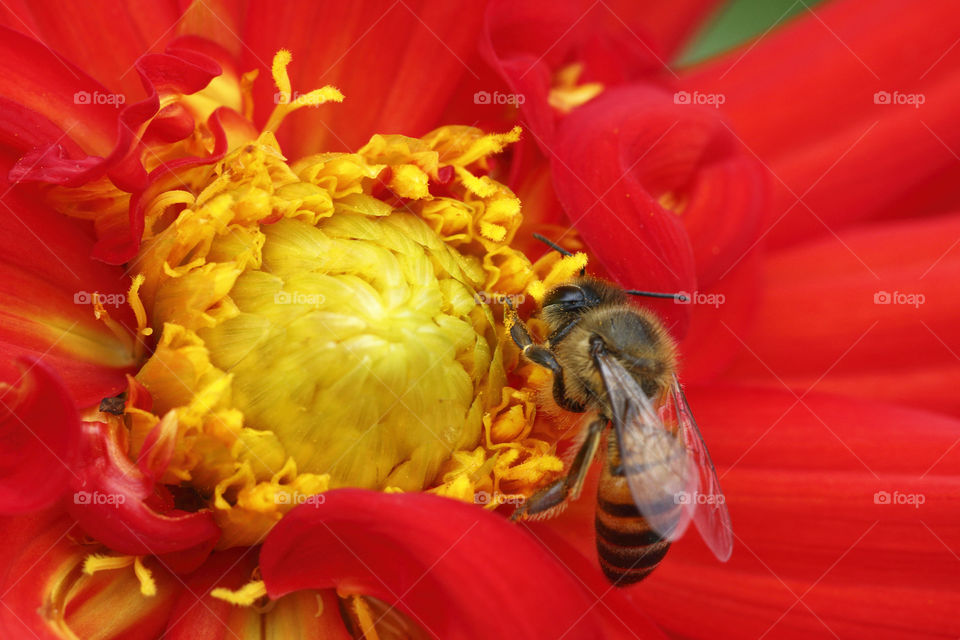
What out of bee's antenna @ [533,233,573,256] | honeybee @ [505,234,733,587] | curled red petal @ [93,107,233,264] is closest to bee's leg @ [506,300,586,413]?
honeybee @ [505,234,733,587]

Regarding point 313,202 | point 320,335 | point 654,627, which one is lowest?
→ point 654,627

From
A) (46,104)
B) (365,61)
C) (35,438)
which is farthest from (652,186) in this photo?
(35,438)

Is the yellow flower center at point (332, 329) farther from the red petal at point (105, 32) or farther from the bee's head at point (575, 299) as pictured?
the red petal at point (105, 32)

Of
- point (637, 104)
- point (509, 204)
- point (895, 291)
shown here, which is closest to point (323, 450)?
point (509, 204)

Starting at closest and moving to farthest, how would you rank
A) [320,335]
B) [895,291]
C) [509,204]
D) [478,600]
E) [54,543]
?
[478,600] → [54,543] → [320,335] → [509,204] → [895,291]

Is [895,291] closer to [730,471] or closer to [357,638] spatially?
[730,471]

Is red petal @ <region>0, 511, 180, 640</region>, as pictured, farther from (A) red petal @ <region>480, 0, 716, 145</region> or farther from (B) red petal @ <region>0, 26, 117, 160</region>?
(A) red petal @ <region>480, 0, 716, 145</region>

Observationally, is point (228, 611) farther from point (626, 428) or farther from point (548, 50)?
point (548, 50)

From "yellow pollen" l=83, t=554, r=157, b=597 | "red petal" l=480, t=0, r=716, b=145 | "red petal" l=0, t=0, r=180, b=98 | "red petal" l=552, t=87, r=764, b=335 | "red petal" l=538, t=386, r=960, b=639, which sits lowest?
"red petal" l=538, t=386, r=960, b=639
